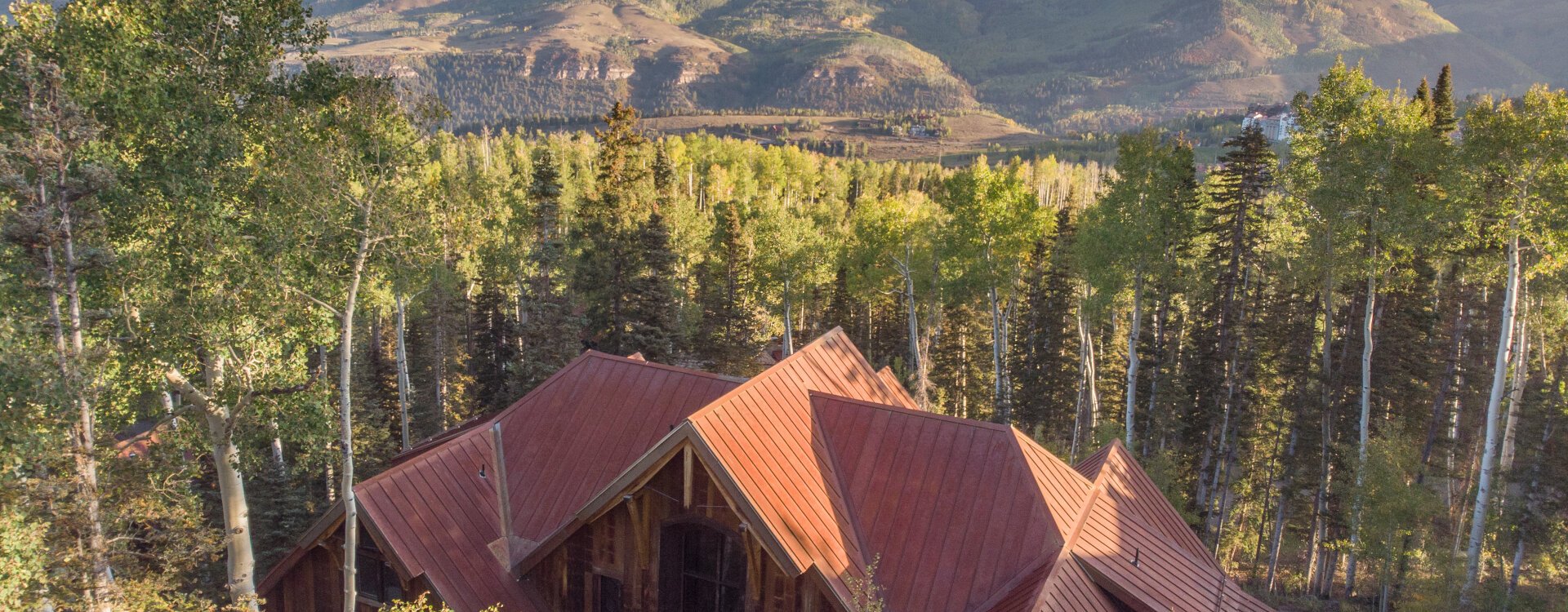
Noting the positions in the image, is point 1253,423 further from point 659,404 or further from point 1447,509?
point 659,404

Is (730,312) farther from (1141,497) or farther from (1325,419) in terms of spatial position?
(1141,497)

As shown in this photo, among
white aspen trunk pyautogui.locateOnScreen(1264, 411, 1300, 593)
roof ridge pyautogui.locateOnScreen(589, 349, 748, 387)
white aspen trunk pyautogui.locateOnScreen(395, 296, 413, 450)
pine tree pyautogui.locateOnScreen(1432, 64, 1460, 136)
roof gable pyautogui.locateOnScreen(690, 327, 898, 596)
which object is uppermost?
pine tree pyautogui.locateOnScreen(1432, 64, 1460, 136)

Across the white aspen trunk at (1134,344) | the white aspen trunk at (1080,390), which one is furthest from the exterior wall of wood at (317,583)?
the white aspen trunk at (1080,390)

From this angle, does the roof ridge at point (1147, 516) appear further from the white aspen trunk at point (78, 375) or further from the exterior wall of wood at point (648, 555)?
the white aspen trunk at point (78, 375)

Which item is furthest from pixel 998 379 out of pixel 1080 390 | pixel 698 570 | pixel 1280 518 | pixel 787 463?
pixel 698 570

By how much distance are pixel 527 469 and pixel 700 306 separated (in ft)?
99.1

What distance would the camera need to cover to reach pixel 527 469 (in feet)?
53.8

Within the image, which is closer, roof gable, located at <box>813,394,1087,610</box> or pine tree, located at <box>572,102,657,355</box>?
roof gable, located at <box>813,394,1087,610</box>

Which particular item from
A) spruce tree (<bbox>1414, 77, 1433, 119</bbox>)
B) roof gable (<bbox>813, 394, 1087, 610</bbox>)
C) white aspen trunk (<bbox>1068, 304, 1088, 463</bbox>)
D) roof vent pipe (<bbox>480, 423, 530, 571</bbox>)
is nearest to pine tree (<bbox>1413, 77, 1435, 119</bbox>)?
spruce tree (<bbox>1414, 77, 1433, 119</bbox>)

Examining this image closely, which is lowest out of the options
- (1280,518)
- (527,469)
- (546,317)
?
(1280,518)

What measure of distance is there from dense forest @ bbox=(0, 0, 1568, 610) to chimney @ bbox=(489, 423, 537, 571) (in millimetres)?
3190

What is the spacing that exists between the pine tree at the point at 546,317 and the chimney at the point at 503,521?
15.1 metres

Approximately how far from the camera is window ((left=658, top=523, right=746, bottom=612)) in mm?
13344

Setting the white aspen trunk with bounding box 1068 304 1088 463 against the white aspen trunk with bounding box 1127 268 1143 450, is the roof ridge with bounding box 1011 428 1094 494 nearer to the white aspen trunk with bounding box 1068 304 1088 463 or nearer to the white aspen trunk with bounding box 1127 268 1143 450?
the white aspen trunk with bounding box 1127 268 1143 450
